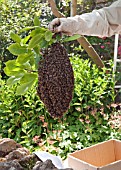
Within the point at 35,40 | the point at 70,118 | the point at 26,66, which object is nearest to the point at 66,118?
the point at 70,118

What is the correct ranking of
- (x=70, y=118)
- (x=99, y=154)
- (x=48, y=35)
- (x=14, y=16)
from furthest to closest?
1. (x=14, y=16)
2. (x=70, y=118)
3. (x=99, y=154)
4. (x=48, y=35)

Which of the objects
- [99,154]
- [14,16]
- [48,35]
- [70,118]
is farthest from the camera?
[14,16]

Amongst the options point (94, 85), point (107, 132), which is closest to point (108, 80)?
point (94, 85)

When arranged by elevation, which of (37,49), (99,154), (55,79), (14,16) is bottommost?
(99,154)

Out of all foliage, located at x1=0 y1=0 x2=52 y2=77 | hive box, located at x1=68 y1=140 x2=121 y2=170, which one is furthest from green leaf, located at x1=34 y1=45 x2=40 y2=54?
foliage, located at x1=0 y1=0 x2=52 y2=77

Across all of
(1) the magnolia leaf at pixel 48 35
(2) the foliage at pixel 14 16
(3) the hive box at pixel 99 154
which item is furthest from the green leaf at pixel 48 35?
(2) the foliage at pixel 14 16

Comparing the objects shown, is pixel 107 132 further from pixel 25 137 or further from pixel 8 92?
pixel 8 92

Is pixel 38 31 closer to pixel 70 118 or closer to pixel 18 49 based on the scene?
pixel 18 49
